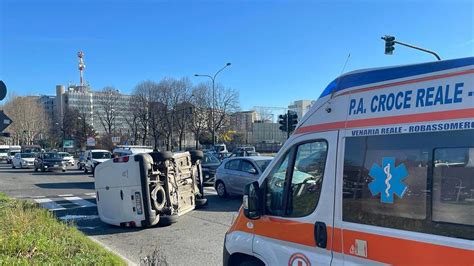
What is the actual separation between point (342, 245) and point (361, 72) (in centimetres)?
123

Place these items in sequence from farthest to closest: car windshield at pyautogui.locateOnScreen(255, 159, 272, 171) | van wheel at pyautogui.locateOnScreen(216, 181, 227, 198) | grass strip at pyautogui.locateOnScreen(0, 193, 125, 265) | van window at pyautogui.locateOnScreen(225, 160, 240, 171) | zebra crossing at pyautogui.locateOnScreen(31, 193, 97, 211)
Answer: van wheel at pyautogui.locateOnScreen(216, 181, 227, 198) < van window at pyautogui.locateOnScreen(225, 160, 240, 171) < car windshield at pyautogui.locateOnScreen(255, 159, 272, 171) < zebra crossing at pyautogui.locateOnScreen(31, 193, 97, 211) < grass strip at pyautogui.locateOnScreen(0, 193, 125, 265)

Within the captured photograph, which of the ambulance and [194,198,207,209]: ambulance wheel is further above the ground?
the ambulance

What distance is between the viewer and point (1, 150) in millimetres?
71188

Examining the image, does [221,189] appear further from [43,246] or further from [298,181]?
[298,181]

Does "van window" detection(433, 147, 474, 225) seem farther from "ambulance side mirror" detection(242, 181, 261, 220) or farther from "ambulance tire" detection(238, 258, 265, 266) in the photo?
"ambulance tire" detection(238, 258, 265, 266)

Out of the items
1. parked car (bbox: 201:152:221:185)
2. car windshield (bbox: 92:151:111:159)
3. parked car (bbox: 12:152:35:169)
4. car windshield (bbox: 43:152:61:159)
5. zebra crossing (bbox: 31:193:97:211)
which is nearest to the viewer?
zebra crossing (bbox: 31:193:97:211)

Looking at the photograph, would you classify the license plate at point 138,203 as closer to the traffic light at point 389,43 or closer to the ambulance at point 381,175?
the ambulance at point 381,175

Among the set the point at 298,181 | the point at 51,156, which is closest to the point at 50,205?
the point at 298,181

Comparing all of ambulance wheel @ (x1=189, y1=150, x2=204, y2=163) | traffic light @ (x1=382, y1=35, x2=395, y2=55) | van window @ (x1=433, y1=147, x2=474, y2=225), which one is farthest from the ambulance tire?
traffic light @ (x1=382, y1=35, x2=395, y2=55)

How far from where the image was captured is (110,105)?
98.2 meters

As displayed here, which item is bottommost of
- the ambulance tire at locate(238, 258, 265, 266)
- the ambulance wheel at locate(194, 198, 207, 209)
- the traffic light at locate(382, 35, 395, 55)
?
the ambulance wheel at locate(194, 198, 207, 209)

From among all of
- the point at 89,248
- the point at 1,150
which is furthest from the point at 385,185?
the point at 1,150

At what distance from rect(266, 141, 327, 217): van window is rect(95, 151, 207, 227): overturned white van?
20.8 feet

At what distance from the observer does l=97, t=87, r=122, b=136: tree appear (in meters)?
98.3
